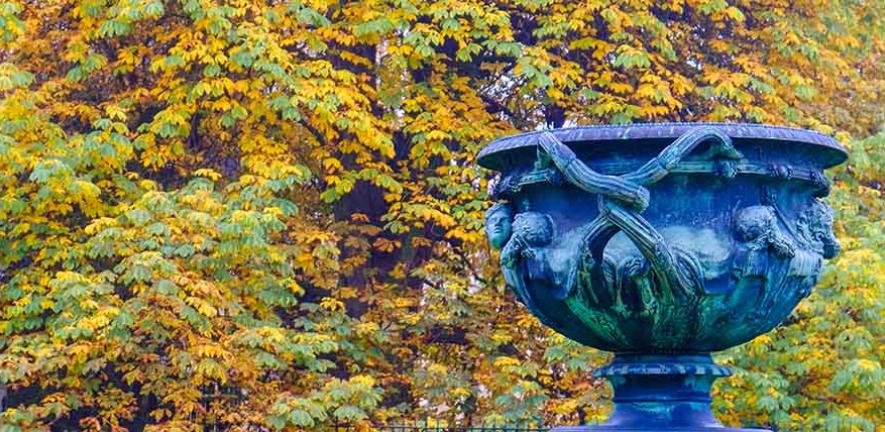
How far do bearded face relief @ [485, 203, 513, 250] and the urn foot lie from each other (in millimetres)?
646

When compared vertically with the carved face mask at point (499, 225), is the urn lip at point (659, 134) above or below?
above

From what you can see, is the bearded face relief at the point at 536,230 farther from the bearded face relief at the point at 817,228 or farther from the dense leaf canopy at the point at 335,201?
the dense leaf canopy at the point at 335,201

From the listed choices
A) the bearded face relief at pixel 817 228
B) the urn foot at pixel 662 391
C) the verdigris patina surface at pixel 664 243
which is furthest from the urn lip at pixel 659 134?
the urn foot at pixel 662 391

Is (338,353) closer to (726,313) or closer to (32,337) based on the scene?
(32,337)

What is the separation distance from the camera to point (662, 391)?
5.90 metres

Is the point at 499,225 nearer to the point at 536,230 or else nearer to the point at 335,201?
the point at 536,230

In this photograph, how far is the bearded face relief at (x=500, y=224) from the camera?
604 centimetres

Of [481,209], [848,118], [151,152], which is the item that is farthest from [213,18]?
[848,118]

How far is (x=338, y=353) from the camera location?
43.7 feet

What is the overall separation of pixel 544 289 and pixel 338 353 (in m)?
7.70

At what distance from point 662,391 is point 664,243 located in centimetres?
79

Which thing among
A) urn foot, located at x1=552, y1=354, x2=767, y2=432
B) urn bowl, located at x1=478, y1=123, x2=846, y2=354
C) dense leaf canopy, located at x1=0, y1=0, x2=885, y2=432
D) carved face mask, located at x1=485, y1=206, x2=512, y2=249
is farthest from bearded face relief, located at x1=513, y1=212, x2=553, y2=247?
dense leaf canopy, located at x1=0, y1=0, x2=885, y2=432

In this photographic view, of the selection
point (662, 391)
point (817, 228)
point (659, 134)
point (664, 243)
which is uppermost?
point (659, 134)

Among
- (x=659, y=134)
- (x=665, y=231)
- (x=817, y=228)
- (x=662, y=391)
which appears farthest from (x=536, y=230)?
(x=817, y=228)
